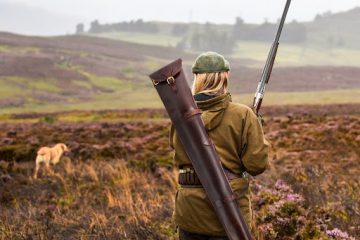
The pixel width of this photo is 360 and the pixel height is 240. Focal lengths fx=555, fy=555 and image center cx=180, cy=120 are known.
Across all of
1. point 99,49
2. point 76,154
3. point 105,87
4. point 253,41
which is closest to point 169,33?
point 253,41

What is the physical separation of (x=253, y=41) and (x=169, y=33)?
1199 inches

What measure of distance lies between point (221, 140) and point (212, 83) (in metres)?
0.41

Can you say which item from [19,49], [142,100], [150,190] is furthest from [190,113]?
[19,49]

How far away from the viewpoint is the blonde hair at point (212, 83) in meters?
3.87

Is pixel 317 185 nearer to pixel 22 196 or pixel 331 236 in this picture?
pixel 331 236

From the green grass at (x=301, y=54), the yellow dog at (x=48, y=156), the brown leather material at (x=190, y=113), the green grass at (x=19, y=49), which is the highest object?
the brown leather material at (x=190, y=113)

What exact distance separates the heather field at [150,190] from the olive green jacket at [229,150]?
183cm

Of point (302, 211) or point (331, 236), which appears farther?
point (302, 211)

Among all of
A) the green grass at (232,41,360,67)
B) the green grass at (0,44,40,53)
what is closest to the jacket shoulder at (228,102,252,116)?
the green grass at (0,44,40,53)

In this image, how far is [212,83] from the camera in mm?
3875

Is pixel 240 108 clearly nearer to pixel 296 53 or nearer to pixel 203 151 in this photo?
pixel 203 151

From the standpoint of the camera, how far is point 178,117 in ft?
12.2

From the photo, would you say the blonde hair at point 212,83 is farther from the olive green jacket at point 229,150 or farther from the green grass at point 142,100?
the green grass at point 142,100

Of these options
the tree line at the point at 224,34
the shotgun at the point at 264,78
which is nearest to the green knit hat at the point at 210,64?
the shotgun at the point at 264,78
